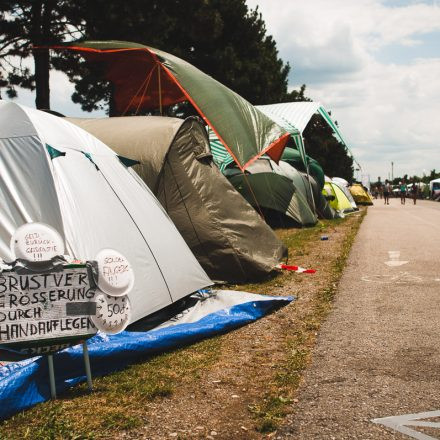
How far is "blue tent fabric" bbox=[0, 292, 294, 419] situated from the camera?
3.74 meters

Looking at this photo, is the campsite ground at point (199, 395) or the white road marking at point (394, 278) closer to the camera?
the campsite ground at point (199, 395)

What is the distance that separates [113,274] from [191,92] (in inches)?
A: 223

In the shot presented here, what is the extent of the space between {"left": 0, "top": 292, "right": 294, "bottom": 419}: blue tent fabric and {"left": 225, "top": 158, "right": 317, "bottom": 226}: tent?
10107mm

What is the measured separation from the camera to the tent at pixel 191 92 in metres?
8.48

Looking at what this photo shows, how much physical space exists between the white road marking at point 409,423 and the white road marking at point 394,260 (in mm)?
6476

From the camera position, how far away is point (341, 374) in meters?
4.29

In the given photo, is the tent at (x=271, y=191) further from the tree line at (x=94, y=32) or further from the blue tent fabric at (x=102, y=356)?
the blue tent fabric at (x=102, y=356)

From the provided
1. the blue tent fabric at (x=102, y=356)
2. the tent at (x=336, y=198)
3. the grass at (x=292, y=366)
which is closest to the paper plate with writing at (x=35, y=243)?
the blue tent fabric at (x=102, y=356)

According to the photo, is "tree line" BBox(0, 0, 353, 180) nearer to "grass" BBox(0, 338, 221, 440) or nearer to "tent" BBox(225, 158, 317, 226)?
"tent" BBox(225, 158, 317, 226)

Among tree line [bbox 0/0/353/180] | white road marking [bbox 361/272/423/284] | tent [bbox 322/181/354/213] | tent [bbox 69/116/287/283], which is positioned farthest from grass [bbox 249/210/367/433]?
tent [bbox 322/181/354/213]

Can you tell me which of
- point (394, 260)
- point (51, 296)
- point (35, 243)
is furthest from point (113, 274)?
point (394, 260)

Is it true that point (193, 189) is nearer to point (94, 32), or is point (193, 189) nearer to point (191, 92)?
point (191, 92)

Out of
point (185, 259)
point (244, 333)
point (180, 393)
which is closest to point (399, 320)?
point (244, 333)

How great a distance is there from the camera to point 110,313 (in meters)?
3.87
